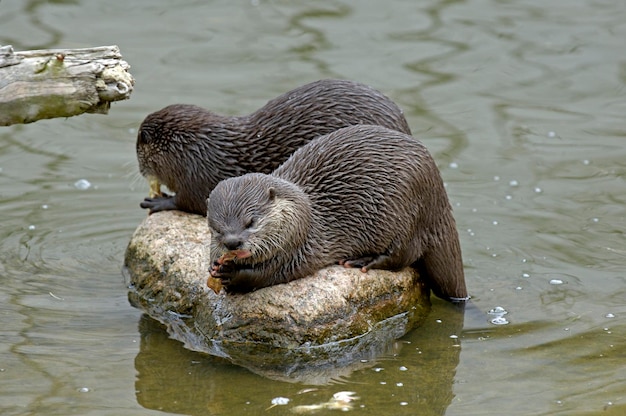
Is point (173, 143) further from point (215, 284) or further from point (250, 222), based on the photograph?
point (250, 222)

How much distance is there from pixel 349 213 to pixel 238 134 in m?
0.97

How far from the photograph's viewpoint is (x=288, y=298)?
5.30 meters

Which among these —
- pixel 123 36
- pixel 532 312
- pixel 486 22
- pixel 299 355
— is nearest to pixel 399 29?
pixel 486 22

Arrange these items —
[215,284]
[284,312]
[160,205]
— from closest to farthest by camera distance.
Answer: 1. [284,312]
2. [215,284]
3. [160,205]

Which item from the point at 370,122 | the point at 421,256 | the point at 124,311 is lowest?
the point at 124,311

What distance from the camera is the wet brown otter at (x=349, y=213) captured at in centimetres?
519

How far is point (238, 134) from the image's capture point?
6.20m

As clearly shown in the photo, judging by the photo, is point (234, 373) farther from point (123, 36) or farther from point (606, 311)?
point (123, 36)

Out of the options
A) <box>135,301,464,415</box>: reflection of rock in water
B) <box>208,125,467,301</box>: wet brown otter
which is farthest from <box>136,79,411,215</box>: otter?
<box>135,301,464,415</box>: reflection of rock in water

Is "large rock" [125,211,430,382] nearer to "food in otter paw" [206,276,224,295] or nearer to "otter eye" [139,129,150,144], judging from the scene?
"food in otter paw" [206,276,224,295]

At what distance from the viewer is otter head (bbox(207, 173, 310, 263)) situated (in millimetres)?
4945

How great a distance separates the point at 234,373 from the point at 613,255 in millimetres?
2547

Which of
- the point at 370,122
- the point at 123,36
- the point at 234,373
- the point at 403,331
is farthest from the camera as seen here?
the point at 123,36

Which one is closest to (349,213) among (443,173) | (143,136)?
(143,136)
